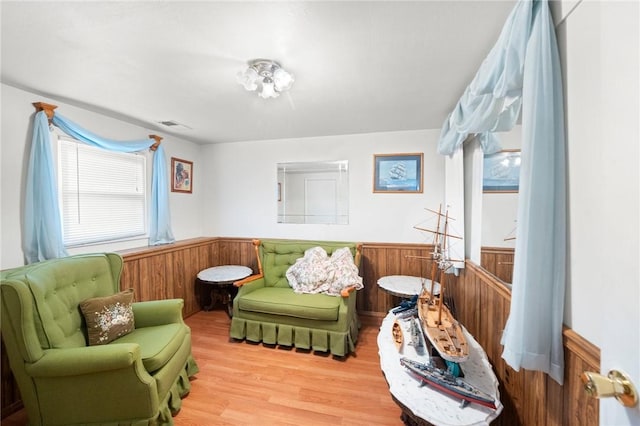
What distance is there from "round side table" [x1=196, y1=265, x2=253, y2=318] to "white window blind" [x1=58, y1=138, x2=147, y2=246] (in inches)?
36.0

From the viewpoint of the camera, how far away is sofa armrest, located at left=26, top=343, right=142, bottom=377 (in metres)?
1.40

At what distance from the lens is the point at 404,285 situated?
270 cm

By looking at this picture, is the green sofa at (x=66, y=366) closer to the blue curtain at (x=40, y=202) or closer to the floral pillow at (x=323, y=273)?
the blue curtain at (x=40, y=202)

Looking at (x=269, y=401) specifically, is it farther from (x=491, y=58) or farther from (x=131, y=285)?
(x=491, y=58)

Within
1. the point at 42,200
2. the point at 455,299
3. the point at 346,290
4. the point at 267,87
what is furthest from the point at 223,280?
the point at 455,299

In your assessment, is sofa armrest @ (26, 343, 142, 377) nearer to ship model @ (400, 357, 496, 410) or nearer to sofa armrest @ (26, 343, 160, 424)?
sofa armrest @ (26, 343, 160, 424)

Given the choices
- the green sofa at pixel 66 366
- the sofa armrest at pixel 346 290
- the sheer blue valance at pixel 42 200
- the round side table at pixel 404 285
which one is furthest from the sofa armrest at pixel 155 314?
the round side table at pixel 404 285

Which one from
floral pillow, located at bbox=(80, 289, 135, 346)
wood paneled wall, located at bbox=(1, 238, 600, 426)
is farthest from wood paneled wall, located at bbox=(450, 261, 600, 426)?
floral pillow, located at bbox=(80, 289, 135, 346)

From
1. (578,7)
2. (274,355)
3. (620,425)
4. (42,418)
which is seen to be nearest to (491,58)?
(578,7)

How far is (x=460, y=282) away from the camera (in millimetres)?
2475

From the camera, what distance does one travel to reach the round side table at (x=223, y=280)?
118 inches

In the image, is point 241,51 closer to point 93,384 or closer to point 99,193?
point 93,384

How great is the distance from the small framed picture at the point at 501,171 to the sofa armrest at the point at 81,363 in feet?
8.04

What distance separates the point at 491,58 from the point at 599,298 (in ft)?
3.80
